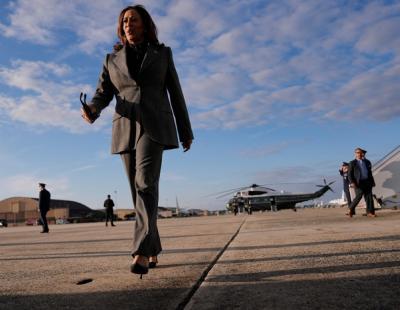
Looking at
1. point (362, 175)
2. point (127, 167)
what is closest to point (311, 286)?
point (127, 167)

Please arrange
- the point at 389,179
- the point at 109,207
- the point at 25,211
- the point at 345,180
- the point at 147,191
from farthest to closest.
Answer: the point at 25,211
the point at 109,207
the point at 345,180
the point at 389,179
the point at 147,191

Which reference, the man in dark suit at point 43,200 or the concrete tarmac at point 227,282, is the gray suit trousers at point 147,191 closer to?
the concrete tarmac at point 227,282

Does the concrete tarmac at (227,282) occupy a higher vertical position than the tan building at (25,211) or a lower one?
lower

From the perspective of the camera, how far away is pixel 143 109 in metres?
3.00

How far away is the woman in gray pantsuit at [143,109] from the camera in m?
2.90

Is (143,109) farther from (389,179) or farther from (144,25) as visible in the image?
(389,179)

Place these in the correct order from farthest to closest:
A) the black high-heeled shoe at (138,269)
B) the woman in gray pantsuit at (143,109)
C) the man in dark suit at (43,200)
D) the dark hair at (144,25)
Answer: the man in dark suit at (43,200) < the dark hair at (144,25) < the woman in gray pantsuit at (143,109) < the black high-heeled shoe at (138,269)

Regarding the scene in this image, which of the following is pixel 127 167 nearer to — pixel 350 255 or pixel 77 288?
pixel 77 288

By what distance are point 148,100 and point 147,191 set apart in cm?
69

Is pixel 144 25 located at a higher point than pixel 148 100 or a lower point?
higher

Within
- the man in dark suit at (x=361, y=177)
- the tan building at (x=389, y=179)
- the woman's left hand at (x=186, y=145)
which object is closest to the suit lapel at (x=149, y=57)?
the woman's left hand at (x=186, y=145)

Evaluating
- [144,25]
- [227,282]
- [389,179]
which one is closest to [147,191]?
[227,282]

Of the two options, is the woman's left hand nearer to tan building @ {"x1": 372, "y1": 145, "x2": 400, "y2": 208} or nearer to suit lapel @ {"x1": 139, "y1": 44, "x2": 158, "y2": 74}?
suit lapel @ {"x1": 139, "y1": 44, "x2": 158, "y2": 74}

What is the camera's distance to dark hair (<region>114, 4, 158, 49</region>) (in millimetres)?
3211
